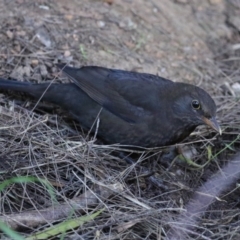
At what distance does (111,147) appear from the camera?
16.8ft

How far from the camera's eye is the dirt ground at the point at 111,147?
427 cm

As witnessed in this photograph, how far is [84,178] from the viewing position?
4.59m

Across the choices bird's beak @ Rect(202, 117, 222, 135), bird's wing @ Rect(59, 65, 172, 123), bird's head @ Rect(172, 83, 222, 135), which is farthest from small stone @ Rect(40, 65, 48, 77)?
bird's beak @ Rect(202, 117, 222, 135)

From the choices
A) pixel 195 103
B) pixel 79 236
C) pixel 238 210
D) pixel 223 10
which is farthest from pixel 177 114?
pixel 223 10

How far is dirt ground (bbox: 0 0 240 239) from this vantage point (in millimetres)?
4273

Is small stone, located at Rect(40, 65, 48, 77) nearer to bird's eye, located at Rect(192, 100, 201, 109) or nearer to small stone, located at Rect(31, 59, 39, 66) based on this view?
small stone, located at Rect(31, 59, 39, 66)

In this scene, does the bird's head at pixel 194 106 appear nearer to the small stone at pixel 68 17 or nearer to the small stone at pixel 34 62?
the small stone at pixel 34 62

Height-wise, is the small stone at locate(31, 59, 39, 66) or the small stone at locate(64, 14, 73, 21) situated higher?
the small stone at locate(64, 14, 73, 21)

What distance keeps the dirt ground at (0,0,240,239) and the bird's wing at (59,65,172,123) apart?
31 centimetres

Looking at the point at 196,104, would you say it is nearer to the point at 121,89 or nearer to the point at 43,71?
the point at 121,89

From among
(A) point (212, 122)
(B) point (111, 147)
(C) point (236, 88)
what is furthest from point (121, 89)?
(C) point (236, 88)

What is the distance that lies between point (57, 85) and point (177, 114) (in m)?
1.08

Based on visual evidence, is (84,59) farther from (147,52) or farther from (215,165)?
(215,165)

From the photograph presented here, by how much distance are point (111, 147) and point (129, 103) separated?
42 centimetres
